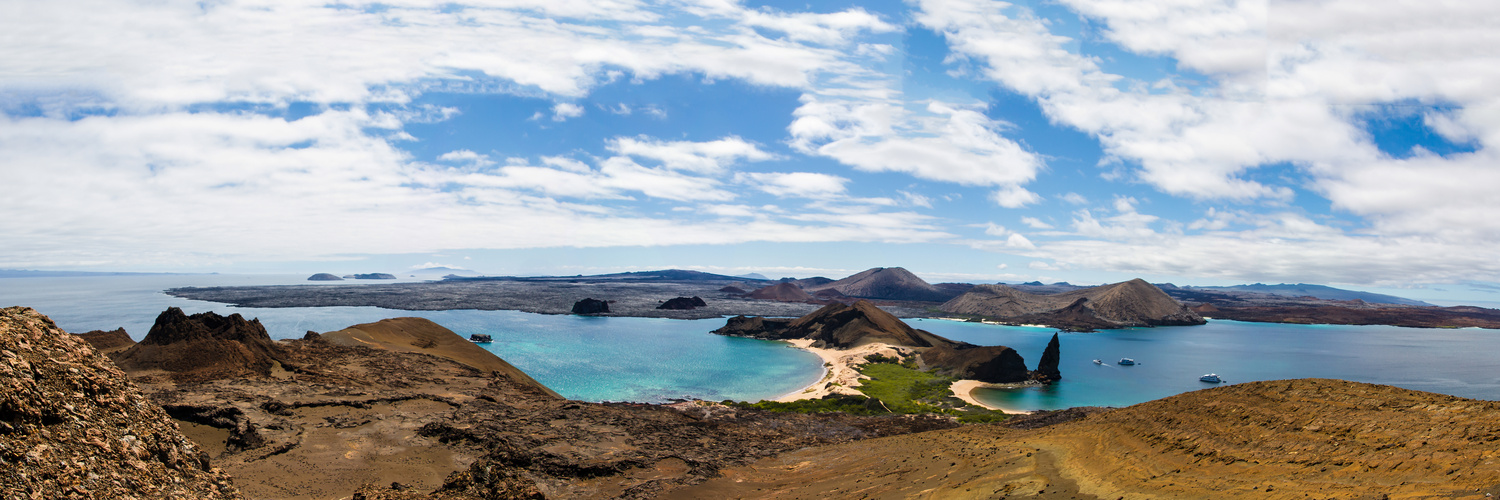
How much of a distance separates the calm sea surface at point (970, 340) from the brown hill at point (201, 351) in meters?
29.7

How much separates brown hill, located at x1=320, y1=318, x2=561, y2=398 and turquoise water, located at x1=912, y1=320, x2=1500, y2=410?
50.0 meters

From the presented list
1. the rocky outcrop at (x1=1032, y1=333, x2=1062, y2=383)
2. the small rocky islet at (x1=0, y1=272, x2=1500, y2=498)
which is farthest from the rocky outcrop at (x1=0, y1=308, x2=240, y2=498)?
the rocky outcrop at (x1=1032, y1=333, x2=1062, y2=383)

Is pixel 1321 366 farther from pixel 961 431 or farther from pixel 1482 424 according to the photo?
pixel 1482 424

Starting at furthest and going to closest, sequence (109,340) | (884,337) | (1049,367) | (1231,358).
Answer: (1231,358) < (884,337) < (1049,367) < (109,340)

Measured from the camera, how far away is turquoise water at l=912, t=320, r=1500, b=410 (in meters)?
77.6

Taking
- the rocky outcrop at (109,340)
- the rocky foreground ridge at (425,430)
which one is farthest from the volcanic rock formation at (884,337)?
the rocky outcrop at (109,340)

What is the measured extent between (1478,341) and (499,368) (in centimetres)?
23758

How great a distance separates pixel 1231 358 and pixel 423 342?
450 feet

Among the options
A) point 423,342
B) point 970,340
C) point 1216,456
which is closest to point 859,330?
point 970,340

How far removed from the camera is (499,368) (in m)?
48.9

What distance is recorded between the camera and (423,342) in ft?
181

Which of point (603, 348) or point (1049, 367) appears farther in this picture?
point (603, 348)

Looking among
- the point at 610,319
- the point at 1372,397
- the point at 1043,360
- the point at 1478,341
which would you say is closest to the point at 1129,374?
the point at 1043,360

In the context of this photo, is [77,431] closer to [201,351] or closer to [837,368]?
[201,351]
